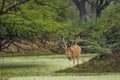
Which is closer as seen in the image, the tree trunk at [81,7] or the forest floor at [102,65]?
the forest floor at [102,65]

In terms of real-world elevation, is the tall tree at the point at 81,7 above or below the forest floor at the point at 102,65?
below

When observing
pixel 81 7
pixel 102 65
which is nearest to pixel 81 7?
pixel 81 7

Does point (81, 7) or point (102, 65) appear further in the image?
point (81, 7)

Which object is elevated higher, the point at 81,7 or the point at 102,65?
the point at 102,65

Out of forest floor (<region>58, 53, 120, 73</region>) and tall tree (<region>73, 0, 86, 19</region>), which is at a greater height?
forest floor (<region>58, 53, 120, 73</region>)

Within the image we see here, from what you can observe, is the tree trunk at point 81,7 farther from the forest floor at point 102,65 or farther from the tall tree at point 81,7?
the forest floor at point 102,65

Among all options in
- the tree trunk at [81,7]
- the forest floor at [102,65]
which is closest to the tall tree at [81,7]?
the tree trunk at [81,7]

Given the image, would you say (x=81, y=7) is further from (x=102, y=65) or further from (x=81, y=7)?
(x=102, y=65)

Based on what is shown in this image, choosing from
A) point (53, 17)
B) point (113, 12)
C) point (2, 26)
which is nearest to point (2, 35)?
point (2, 26)

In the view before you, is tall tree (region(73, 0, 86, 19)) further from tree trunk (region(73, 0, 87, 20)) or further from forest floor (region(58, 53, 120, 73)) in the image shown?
forest floor (region(58, 53, 120, 73))

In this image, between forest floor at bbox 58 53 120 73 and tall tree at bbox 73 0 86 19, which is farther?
tall tree at bbox 73 0 86 19

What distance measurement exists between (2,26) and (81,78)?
6816mm

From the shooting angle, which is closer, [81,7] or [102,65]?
[102,65]

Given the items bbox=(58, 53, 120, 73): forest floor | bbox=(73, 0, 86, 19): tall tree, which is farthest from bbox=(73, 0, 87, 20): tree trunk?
bbox=(58, 53, 120, 73): forest floor
